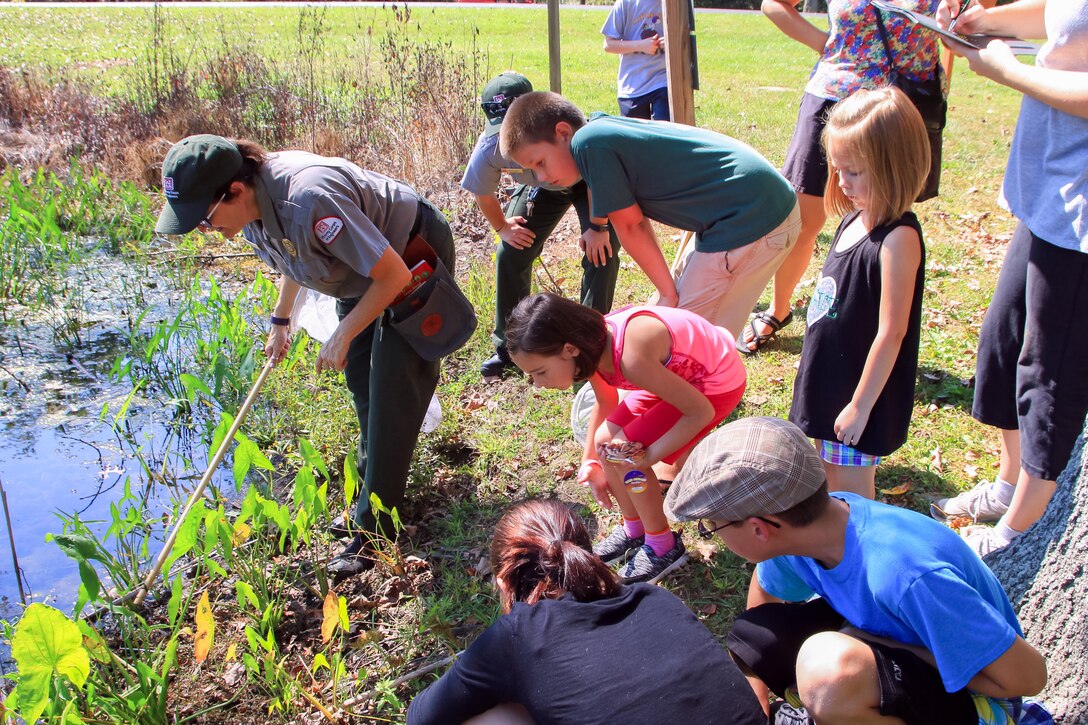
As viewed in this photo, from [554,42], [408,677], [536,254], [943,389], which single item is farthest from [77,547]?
[554,42]

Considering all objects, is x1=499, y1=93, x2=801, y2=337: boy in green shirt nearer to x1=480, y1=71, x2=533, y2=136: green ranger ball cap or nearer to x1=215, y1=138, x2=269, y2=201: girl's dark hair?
x1=480, y1=71, x2=533, y2=136: green ranger ball cap

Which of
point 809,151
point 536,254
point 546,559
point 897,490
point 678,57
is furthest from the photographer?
point 678,57

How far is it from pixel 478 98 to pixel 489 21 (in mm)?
9802

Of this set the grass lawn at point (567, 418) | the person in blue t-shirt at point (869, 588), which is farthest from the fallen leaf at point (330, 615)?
the person in blue t-shirt at point (869, 588)

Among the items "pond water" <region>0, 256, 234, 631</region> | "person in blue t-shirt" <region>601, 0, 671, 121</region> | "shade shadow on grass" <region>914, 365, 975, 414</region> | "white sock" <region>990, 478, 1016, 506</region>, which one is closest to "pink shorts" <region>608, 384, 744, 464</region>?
"white sock" <region>990, 478, 1016, 506</region>

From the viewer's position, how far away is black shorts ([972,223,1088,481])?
217cm

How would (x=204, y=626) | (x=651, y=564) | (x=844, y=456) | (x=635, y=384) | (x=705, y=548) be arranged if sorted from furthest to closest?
(x=705, y=548) → (x=651, y=564) → (x=844, y=456) → (x=635, y=384) → (x=204, y=626)

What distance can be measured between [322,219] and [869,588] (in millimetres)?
1736

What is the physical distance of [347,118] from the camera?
7492 millimetres

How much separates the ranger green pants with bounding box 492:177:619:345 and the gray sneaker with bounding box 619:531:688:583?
4.63ft

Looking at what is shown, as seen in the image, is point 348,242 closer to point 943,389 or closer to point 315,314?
point 315,314

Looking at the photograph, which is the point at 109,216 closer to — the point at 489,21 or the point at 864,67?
the point at 864,67

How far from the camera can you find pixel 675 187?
300cm

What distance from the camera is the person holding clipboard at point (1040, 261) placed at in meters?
2.10
